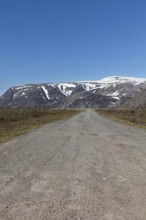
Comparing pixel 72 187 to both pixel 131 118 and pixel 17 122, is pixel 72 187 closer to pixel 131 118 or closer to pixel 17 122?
pixel 17 122

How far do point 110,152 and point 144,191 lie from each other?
221 inches

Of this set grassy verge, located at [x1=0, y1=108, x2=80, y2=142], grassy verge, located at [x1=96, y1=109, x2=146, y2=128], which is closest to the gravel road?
grassy verge, located at [x1=0, y1=108, x2=80, y2=142]

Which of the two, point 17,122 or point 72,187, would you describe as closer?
point 72,187

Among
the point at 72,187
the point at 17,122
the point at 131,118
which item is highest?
the point at 72,187

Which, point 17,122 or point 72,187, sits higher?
point 72,187

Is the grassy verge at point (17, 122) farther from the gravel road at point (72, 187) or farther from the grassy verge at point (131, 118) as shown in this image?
the grassy verge at point (131, 118)

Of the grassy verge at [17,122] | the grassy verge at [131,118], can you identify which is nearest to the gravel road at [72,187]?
the grassy verge at [17,122]

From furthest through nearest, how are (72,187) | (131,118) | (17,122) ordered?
(131,118)
(17,122)
(72,187)

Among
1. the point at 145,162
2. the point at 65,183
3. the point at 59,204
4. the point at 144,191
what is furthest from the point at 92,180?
the point at 145,162

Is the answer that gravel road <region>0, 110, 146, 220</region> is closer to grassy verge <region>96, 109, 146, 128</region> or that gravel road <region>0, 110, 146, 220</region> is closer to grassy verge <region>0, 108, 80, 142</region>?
grassy verge <region>0, 108, 80, 142</region>

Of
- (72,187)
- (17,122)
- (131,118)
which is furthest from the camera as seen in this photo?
(131,118)

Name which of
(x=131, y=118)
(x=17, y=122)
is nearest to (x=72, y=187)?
(x=17, y=122)

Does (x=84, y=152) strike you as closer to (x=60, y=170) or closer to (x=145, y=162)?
(x=145, y=162)

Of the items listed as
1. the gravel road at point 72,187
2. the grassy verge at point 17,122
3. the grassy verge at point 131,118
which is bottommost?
the grassy verge at point 131,118
